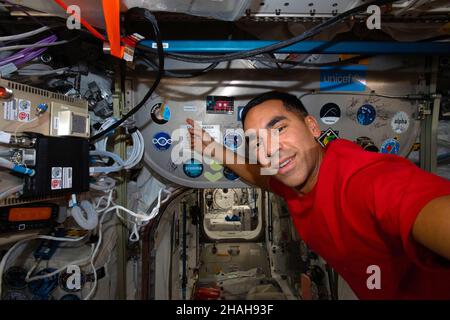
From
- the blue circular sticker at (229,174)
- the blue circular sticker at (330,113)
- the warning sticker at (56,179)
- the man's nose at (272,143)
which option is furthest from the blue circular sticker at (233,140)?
the warning sticker at (56,179)

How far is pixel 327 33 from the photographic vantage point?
3.81 ft

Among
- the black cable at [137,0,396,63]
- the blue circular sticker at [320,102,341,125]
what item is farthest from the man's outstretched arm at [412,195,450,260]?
the blue circular sticker at [320,102,341,125]

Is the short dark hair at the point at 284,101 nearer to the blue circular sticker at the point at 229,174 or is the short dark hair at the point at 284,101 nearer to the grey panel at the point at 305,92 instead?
the grey panel at the point at 305,92

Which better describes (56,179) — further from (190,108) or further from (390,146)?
(390,146)

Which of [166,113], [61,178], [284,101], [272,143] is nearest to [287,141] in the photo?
[272,143]

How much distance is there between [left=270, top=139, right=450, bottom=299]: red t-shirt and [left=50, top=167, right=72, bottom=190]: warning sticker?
3.42 ft

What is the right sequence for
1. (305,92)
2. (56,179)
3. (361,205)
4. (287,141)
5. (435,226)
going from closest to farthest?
(435,226), (361,205), (56,179), (287,141), (305,92)

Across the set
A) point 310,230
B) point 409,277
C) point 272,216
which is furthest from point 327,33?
point 272,216

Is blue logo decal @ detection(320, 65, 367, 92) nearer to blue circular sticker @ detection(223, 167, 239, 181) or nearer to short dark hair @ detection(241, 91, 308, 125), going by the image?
short dark hair @ detection(241, 91, 308, 125)

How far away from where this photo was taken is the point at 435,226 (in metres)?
0.54

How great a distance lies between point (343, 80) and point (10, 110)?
1.54 metres

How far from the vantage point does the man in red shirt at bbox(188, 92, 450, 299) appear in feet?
1.97

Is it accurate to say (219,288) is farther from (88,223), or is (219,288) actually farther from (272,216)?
(88,223)
